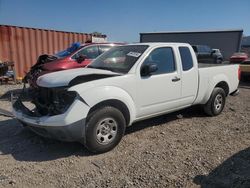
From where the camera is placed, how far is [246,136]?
5.04m

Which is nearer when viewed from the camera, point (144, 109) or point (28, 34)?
point (144, 109)

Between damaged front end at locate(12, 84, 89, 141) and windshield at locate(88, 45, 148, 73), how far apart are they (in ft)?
3.72

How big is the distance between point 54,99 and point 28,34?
9.23m

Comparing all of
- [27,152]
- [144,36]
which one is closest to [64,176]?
[27,152]

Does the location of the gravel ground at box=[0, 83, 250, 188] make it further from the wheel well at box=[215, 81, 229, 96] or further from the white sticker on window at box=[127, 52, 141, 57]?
the white sticker on window at box=[127, 52, 141, 57]

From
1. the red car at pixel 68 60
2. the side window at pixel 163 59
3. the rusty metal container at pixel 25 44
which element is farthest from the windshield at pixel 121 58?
the rusty metal container at pixel 25 44

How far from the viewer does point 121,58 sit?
195 inches

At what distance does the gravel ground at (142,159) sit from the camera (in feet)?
11.2

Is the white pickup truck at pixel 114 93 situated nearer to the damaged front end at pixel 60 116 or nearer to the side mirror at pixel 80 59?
the damaged front end at pixel 60 116

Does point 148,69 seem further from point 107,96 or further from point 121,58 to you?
point 107,96

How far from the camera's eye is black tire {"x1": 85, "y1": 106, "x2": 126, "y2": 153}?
156 inches

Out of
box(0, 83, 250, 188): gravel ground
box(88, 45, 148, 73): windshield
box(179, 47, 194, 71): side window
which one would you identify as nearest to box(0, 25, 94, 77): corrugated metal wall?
box(0, 83, 250, 188): gravel ground

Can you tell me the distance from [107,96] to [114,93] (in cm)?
16

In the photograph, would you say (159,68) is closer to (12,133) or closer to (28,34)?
(12,133)
